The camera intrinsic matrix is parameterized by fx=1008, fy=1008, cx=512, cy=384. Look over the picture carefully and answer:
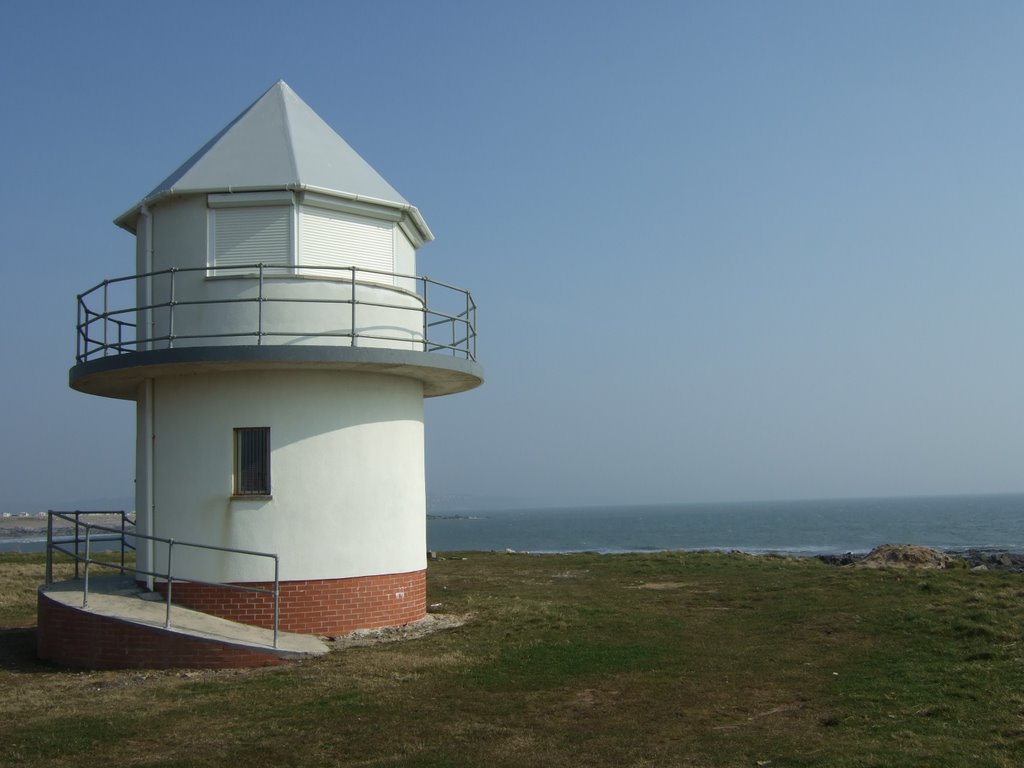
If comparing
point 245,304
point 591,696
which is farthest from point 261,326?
point 591,696

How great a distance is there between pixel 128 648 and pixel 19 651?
3087 millimetres

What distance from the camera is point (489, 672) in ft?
43.0

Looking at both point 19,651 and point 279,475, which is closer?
point 279,475

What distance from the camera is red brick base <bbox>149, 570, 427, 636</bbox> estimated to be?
49.5ft

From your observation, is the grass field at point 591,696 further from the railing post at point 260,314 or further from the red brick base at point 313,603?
the railing post at point 260,314

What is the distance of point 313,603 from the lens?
15.4 m

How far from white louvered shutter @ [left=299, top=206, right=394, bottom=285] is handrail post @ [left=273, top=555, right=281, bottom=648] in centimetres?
456

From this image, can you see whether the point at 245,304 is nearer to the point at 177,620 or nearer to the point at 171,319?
the point at 171,319

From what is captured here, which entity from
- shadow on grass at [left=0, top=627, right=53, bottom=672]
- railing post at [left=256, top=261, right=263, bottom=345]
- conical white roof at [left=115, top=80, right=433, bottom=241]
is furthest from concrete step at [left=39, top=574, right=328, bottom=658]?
conical white roof at [left=115, top=80, right=433, bottom=241]

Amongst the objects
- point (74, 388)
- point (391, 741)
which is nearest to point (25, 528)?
point (74, 388)

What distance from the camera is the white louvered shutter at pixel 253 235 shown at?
15750 mm

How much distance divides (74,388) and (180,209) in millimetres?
3654

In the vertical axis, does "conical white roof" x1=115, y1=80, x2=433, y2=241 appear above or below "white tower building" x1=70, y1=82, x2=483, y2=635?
above

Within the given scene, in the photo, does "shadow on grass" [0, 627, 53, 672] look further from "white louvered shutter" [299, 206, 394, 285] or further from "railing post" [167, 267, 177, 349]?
"white louvered shutter" [299, 206, 394, 285]
